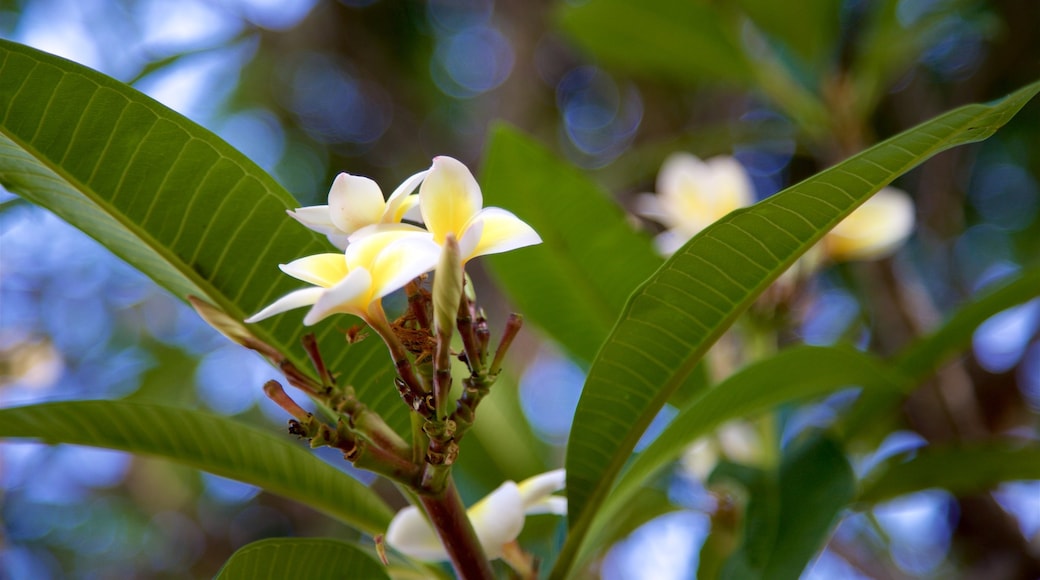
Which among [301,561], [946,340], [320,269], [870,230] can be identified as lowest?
[301,561]

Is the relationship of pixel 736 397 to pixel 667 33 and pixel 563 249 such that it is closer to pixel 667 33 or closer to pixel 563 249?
pixel 563 249

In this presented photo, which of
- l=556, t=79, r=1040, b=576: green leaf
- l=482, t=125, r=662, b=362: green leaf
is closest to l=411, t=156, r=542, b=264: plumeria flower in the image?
l=556, t=79, r=1040, b=576: green leaf

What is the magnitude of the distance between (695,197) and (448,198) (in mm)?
738

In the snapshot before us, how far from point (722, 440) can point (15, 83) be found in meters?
0.94

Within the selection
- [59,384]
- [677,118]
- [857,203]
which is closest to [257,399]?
[59,384]

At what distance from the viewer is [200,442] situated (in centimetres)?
67

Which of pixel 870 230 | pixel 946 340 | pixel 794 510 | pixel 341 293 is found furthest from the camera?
pixel 870 230

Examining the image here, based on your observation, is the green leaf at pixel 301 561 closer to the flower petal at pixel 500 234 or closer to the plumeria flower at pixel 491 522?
the plumeria flower at pixel 491 522

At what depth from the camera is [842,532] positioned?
172 centimetres

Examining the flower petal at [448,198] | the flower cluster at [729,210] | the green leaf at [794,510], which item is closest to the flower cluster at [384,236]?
the flower petal at [448,198]

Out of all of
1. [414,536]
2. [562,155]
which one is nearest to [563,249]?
[414,536]

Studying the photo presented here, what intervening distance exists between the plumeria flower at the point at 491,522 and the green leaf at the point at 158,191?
117mm

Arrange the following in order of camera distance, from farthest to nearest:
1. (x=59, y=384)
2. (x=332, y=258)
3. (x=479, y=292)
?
(x=59, y=384) < (x=479, y=292) < (x=332, y=258)

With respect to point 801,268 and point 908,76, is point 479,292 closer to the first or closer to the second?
point 801,268
